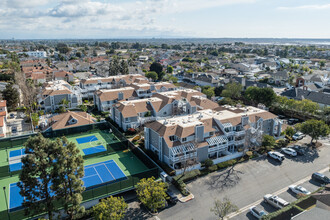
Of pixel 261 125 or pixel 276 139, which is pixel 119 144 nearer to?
pixel 261 125

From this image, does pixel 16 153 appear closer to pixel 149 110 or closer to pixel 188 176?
pixel 149 110

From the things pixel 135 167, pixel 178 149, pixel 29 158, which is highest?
pixel 29 158

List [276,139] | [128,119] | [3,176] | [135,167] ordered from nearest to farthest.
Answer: [3,176] < [135,167] < [276,139] < [128,119]

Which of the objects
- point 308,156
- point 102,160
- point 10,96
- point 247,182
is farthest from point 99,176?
point 10,96

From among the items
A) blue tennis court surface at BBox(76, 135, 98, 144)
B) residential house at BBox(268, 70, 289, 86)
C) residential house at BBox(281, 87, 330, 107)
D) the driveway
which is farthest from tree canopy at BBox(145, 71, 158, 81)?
the driveway

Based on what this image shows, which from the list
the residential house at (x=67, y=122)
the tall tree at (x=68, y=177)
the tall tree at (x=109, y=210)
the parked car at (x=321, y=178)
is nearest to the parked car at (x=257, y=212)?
the parked car at (x=321, y=178)

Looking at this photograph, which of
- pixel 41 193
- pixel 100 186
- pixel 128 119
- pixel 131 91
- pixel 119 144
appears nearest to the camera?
pixel 41 193

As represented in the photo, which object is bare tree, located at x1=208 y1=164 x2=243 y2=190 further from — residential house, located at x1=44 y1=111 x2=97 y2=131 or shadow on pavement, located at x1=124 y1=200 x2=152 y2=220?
residential house, located at x1=44 y1=111 x2=97 y2=131

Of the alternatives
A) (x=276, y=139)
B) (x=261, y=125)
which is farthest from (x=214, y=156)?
(x=276, y=139)
